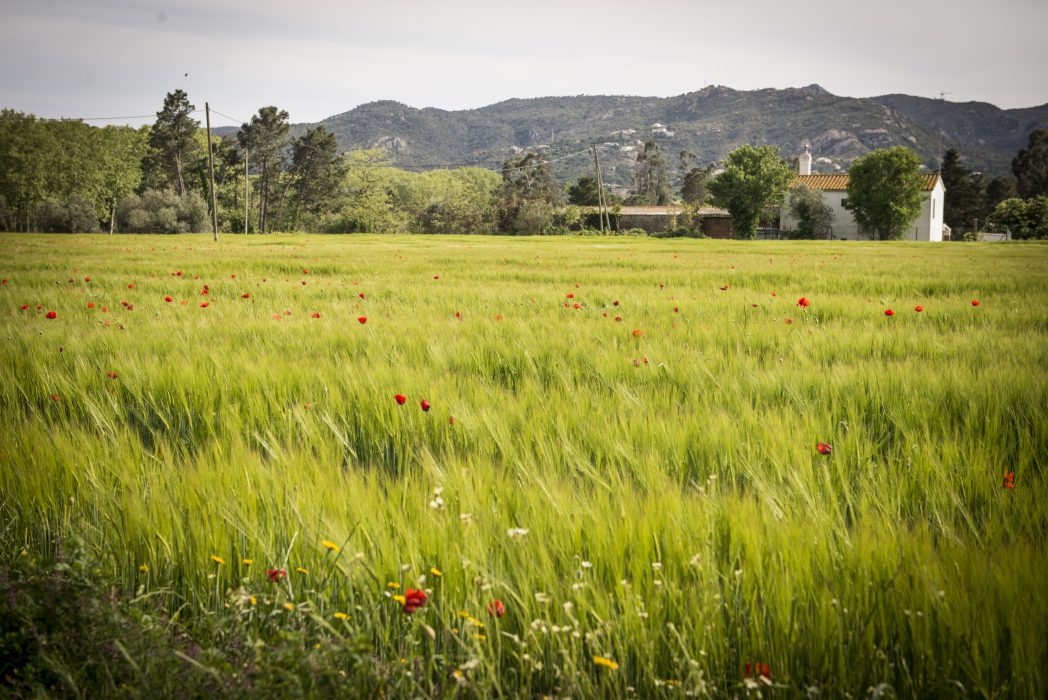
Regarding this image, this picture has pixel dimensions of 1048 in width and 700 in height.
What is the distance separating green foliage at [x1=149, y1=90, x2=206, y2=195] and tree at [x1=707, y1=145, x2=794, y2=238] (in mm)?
65608

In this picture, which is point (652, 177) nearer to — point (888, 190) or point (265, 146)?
point (888, 190)

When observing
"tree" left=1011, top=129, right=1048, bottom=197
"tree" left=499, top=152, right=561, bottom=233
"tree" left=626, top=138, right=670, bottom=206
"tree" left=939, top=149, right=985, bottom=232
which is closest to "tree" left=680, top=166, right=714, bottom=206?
"tree" left=626, top=138, right=670, bottom=206

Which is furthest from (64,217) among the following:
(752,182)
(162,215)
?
(752,182)

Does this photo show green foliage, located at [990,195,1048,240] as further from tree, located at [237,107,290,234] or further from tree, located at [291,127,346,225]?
tree, located at [237,107,290,234]

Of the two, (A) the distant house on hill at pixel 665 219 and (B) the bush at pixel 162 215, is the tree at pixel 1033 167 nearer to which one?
(A) the distant house on hill at pixel 665 219

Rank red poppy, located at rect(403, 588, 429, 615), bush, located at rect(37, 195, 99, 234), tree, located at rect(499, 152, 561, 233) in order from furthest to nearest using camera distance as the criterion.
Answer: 1. tree, located at rect(499, 152, 561, 233)
2. bush, located at rect(37, 195, 99, 234)
3. red poppy, located at rect(403, 588, 429, 615)

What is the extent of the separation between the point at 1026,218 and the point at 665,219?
4396 cm

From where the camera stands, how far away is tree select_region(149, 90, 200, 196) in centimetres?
7512

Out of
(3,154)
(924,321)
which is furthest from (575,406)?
(3,154)

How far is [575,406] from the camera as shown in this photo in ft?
9.04

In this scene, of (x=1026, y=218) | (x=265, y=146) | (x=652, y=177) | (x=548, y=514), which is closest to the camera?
(x=548, y=514)

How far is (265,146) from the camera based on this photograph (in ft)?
265

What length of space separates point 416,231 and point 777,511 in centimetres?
9177

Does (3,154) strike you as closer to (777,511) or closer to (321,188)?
(321,188)
